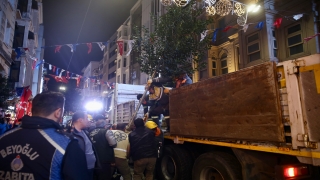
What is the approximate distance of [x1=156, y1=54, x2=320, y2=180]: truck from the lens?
2.83 meters

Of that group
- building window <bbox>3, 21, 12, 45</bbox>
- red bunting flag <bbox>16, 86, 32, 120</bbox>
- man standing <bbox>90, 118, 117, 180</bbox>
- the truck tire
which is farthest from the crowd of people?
building window <bbox>3, 21, 12, 45</bbox>

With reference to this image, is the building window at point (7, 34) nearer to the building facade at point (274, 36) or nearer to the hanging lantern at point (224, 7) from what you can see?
the hanging lantern at point (224, 7)

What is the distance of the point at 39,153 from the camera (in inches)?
66.4

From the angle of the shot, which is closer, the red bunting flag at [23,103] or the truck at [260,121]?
the truck at [260,121]

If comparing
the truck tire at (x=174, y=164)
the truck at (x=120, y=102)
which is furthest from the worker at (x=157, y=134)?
the truck at (x=120, y=102)

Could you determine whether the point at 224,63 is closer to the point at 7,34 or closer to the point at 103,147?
the point at 103,147

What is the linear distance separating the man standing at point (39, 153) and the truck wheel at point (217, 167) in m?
2.89

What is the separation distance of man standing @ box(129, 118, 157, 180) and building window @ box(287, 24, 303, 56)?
12.0m

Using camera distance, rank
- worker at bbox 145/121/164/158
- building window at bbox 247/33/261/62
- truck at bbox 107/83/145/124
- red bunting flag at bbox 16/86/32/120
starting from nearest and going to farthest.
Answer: worker at bbox 145/121/164/158, truck at bbox 107/83/145/124, red bunting flag at bbox 16/86/32/120, building window at bbox 247/33/261/62

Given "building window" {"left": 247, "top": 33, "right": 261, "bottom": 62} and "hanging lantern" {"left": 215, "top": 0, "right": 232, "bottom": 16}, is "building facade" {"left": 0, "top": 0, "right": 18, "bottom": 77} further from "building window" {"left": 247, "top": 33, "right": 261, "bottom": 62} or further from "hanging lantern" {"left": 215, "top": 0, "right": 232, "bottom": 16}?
"building window" {"left": 247, "top": 33, "right": 261, "bottom": 62}

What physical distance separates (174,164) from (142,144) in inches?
44.8

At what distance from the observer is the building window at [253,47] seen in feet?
48.5

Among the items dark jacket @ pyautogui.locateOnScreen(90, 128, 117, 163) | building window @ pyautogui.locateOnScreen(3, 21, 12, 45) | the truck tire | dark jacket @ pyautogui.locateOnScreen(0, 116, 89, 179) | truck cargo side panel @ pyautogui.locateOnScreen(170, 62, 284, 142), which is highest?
building window @ pyautogui.locateOnScreen(3, 21, 12, 45)

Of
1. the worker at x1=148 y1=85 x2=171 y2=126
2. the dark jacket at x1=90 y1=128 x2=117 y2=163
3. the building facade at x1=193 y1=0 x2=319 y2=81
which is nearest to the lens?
the dark jacket at x1=90 y1=128 x2=117 y2=163
